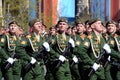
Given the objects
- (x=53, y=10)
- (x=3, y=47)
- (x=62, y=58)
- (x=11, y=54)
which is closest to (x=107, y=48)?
(x=62, y=58)

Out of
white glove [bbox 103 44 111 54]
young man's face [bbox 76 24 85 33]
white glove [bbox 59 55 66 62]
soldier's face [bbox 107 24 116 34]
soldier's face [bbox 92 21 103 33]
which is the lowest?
white glove [bbox 59 55 66 62]

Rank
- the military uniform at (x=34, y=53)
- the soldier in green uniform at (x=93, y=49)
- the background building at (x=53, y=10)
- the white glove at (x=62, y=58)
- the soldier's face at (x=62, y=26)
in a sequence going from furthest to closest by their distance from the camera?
the background building at (x=53, y=10) → the soldier's face at (x=62, y=26) → the white glove at (x=62, y=58) → the military uniform at (x=34, y=53) → the soldier in green uniform at (x=93, y=49)

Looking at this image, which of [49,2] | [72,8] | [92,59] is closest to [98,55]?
[92,59]

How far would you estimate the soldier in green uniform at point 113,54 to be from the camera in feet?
34.7

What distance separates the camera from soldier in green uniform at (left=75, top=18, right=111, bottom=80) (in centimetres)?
1041

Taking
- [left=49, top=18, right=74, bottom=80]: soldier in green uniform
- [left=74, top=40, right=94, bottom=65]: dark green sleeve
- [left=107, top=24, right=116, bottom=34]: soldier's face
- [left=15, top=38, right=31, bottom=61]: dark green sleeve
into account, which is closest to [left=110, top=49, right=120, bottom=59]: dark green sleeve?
[left=74, top=40, right=94, bottom=65]: dark green sleeve

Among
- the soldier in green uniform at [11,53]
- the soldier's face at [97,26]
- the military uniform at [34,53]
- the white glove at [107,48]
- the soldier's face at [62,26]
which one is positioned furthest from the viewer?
the soldier in green uniform at [11,53]

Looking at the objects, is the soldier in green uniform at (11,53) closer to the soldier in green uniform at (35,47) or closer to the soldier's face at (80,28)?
the soldier in green uniform at (35,47)

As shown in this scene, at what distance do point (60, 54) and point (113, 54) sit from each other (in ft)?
4.83

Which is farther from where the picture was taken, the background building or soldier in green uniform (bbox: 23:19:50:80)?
the background building

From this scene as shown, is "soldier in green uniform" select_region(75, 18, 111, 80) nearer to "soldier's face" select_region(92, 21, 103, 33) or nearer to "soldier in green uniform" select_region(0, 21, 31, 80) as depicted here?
"soldier's face" select_region(92, 21, 103, 33)

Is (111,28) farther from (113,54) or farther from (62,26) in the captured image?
(62,26)

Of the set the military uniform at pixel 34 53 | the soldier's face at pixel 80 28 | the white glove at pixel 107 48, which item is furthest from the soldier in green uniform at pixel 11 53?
the white glove at pixel 107 48

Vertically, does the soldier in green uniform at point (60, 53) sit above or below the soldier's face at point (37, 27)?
below
